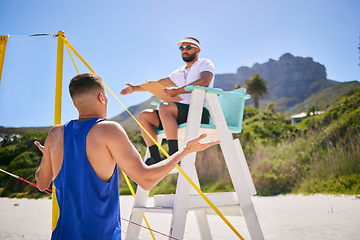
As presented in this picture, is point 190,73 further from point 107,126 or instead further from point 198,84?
point 107,126

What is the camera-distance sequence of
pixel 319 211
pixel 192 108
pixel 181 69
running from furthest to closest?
pixel 319 211, pixel 181 69, pixel 192 108

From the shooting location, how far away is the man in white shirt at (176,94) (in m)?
2.53

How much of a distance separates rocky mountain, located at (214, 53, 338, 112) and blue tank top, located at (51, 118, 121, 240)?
3746 inches

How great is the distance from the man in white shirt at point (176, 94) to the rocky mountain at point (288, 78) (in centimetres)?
9329

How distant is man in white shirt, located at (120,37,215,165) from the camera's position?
2533 millimetres

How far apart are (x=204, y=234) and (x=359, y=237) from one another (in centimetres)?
154

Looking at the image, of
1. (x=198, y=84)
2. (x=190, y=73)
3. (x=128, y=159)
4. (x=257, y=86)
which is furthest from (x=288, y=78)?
(x=128, y=159)

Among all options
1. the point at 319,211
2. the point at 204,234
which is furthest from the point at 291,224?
the point at 204,234

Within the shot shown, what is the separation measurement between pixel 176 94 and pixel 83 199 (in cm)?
154

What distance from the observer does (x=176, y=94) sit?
2627 mm

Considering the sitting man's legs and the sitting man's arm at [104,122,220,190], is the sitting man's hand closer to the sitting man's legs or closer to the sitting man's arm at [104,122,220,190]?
the sitting man's legs

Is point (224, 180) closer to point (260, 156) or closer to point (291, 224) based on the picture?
point (260, 156)

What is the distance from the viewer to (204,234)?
118 inches

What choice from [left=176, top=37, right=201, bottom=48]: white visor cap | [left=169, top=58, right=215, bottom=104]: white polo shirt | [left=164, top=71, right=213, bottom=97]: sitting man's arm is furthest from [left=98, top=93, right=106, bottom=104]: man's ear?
[left=176, top=37, right=201, bottom=48]: white visor cap
